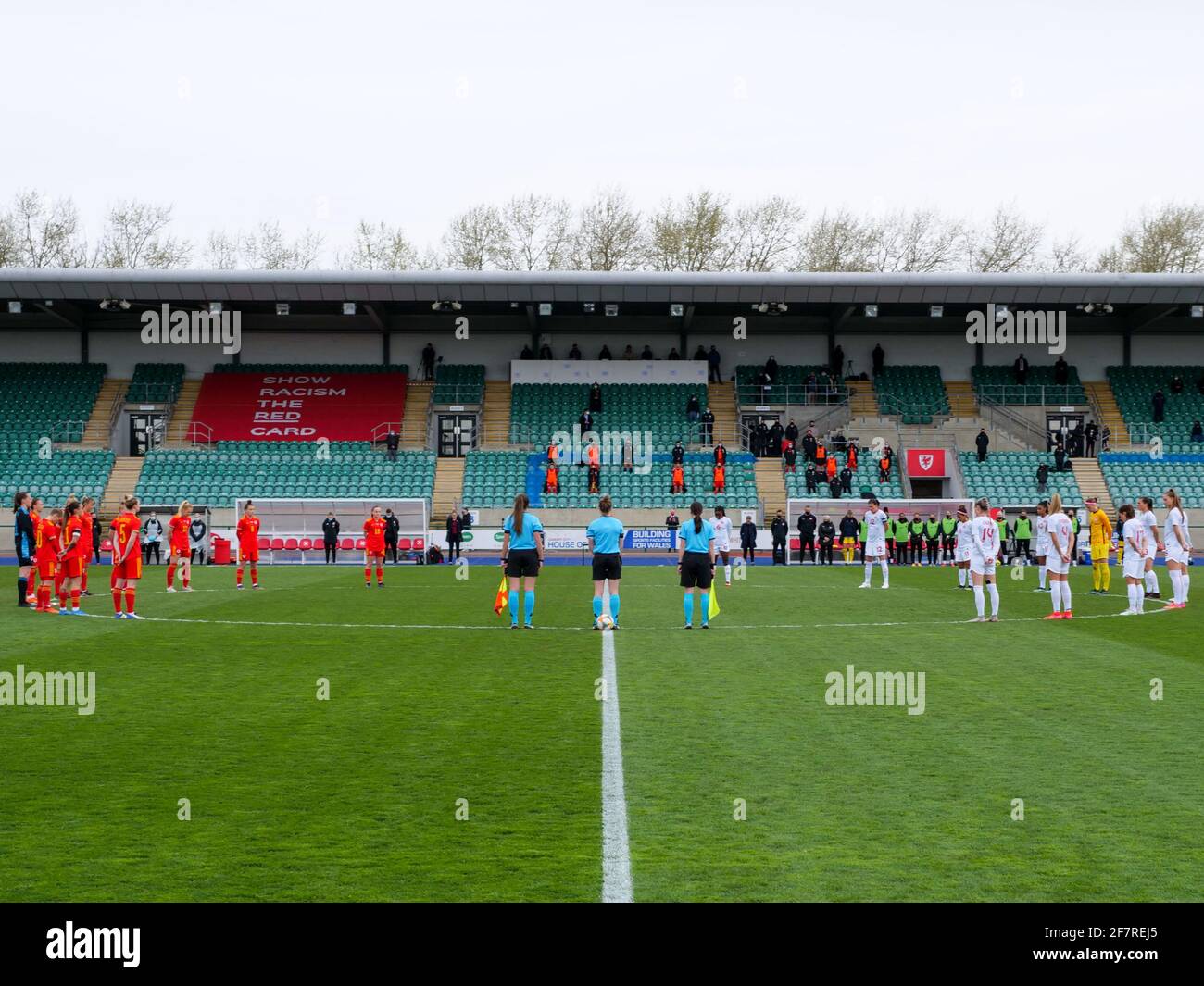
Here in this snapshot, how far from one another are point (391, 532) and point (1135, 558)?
26781 millimetres

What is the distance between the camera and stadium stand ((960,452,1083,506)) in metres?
49.4

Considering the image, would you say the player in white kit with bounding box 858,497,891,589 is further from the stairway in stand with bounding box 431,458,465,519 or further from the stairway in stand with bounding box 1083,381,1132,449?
the stairway in stand with bounding box 1083,381,1132,449

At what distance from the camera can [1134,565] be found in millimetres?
22219

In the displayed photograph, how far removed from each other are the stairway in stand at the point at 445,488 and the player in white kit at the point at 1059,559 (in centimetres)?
2926

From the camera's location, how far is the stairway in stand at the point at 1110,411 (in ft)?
182

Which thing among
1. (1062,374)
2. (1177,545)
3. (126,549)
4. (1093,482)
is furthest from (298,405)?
(1177,545)

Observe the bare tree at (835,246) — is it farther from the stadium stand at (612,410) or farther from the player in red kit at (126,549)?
the player in red kit at (126,549)

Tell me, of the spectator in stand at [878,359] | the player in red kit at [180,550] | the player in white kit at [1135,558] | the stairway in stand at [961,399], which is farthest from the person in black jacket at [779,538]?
the player in red kit at [180,550]

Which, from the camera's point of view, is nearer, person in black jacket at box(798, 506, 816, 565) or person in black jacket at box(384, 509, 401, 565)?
person in black jacket at box(384, 509, 401, 565)

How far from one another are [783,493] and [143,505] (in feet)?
84.0

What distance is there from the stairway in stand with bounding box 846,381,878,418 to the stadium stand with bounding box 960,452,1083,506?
222 inches

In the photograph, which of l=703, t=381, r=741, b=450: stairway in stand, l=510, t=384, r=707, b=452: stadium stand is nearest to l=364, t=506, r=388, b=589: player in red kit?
l=510, t=384, r=707, b=452: stadium stand

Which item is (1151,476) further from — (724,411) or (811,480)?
(724,411)
